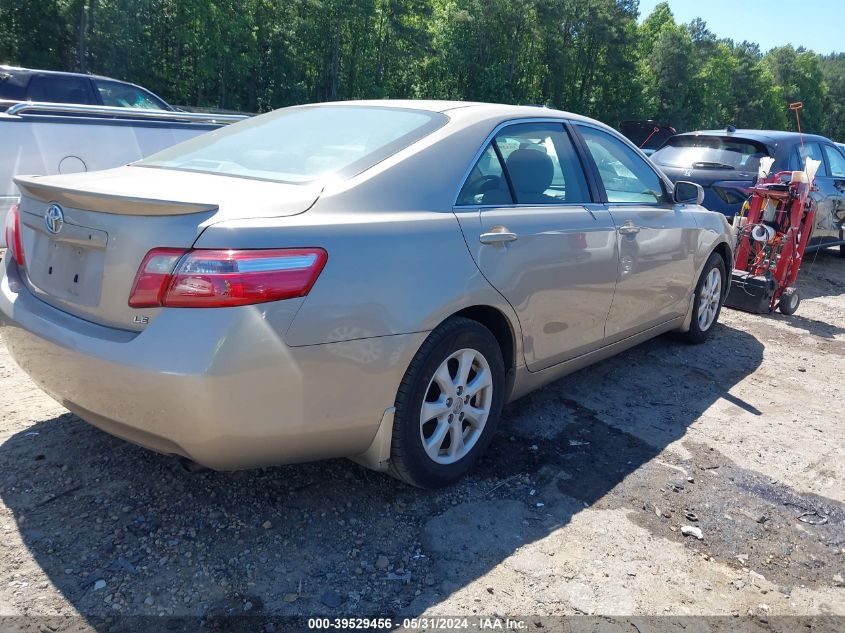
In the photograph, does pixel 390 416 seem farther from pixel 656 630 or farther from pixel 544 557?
pixel 656 630

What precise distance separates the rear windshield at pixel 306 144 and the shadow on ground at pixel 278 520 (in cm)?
135

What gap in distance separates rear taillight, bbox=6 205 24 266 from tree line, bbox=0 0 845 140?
102 ft

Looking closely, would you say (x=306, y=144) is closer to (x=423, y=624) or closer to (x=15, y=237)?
(x=15, y=237)

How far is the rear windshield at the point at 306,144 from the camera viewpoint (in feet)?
9.61

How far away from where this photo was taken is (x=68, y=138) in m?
5.94

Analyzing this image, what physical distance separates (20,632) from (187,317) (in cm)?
109

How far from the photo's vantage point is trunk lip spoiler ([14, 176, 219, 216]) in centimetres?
239

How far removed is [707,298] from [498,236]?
3.09 metres

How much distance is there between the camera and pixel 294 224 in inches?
97.0

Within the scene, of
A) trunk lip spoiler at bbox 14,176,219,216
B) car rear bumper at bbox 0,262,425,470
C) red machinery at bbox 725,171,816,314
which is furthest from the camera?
red machinery at bbox 725,171,816,314

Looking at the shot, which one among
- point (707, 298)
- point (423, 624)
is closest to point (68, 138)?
point (423, 624)

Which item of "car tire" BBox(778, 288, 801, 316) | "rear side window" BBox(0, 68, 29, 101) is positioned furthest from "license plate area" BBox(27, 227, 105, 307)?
"rear side window" BBox(0, 68, 29, 101)

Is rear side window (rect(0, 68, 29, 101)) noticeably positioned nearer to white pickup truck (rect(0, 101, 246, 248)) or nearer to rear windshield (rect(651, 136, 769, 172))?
white pickup truck (rect(0, 101, 246, 248))

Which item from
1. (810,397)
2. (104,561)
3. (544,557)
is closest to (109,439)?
(104,561)
